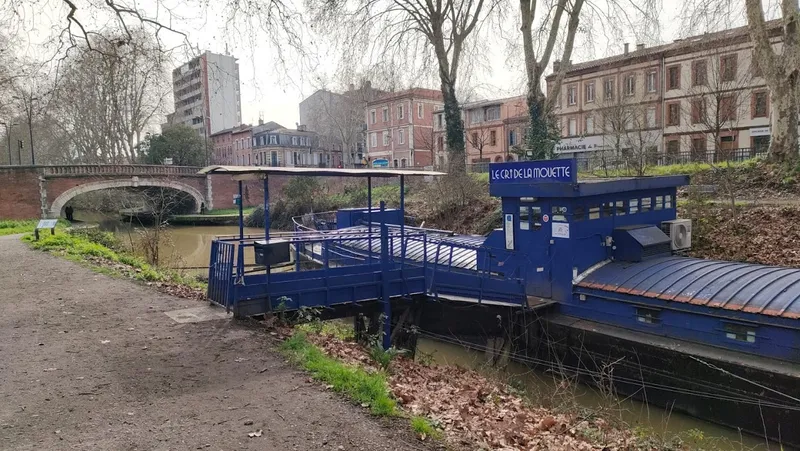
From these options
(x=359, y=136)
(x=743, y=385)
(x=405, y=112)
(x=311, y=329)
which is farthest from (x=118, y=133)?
(x=743, y=385)

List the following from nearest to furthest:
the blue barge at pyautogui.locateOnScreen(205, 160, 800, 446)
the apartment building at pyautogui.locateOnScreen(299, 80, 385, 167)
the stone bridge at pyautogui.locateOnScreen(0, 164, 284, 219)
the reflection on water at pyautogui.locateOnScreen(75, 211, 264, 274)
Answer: the blue barge at pyautogui.locateOnScreen(205, 160, 800, 446), the reflection on water at pyautogui.locateOnScreen(75, 211, 264, 274), the stone bridge at pyautogui.locateOnScreen(0, 164, 284, 219), the apartment building at pyautogui.locateOnScreen(299, 80, 385, 167)

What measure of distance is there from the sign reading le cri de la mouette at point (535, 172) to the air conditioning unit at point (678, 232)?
3.30 meters

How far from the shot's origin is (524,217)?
1191 centimetres

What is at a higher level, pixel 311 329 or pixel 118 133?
pixel 118 133

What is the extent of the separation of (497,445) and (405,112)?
57.8 metres

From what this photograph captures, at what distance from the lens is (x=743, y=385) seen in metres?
8.09

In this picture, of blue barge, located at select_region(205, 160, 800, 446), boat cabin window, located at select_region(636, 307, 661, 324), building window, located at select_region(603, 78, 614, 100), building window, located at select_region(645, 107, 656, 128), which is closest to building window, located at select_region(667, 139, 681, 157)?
building window, located at select_region(645, 107, 656, 128)

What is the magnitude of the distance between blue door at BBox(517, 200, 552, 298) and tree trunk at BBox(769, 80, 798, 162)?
450 inches

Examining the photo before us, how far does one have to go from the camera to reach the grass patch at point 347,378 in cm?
542

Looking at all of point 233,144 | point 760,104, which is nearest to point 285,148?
point 233,144

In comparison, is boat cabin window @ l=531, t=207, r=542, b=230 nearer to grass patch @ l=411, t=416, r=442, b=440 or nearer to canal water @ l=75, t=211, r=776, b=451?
canal water @ l=75, t=211, r=776, b=451

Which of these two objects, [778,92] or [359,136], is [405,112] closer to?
[359,136]

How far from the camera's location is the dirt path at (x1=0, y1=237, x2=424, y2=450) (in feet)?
15.6

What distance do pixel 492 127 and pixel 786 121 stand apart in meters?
36.5
